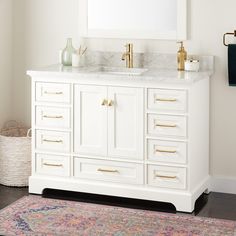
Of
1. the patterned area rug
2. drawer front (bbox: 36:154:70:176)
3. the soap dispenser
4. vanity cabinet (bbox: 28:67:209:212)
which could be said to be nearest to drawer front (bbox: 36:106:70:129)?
vanity cabinet (bbox: 28:67:209:212)

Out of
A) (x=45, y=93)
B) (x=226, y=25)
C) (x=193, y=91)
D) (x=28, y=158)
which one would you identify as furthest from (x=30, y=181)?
(x=226, y=25)

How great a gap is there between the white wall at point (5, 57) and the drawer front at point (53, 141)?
2.03ft

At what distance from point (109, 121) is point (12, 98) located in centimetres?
112

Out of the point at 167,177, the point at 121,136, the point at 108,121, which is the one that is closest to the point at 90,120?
the point at 108,121

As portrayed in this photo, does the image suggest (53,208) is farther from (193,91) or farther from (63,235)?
(193,91)

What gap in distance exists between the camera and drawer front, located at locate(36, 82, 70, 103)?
486 centimetres

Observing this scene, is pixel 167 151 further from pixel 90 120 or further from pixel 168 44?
pixel 168 44

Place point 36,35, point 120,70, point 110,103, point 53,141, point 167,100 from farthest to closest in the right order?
point 36,35
point 120,70
point 53,141
point 110,103
point 167,100

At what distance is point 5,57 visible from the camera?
546 centimetres

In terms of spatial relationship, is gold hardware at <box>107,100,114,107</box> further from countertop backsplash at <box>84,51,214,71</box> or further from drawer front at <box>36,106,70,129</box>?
countertop backsplash at <box>84,51,214,71</box>

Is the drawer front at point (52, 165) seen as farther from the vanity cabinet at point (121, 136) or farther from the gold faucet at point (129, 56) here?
the gold faucet at point (129, 56)

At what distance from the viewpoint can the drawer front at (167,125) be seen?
459 cm

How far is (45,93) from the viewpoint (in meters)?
4.91

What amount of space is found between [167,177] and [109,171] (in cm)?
41
